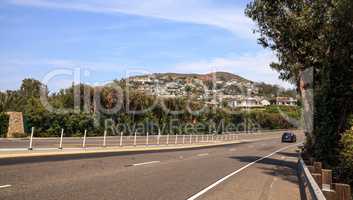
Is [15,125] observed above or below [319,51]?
below

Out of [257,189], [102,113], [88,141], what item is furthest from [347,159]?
[102,113]

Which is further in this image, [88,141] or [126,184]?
[88,141]

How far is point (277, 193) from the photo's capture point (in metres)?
13.9

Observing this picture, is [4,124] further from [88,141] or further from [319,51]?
[319,51]

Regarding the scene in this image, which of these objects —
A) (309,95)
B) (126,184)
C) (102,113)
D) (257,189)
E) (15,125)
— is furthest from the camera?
(102,113)

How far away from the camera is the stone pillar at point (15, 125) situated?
46.4 m

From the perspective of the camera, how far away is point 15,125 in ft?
155

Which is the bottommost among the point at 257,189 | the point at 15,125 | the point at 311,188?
the point at 257,189

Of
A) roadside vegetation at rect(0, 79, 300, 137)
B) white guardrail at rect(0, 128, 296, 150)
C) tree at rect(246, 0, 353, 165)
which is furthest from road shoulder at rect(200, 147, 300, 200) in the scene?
roadside vegetation at rect(0, 79, 300, 137)

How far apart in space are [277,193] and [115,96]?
5107 centimetres

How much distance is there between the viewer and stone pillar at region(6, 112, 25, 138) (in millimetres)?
46438

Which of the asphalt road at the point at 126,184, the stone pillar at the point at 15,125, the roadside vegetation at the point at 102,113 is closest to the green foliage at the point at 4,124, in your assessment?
the roadside vegetation at the point at 102,113

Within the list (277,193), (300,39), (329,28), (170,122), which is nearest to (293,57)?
(300,39)

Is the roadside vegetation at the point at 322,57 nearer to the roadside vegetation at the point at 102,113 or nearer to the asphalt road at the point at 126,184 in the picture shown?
the asphalt road at the point at 126,184
